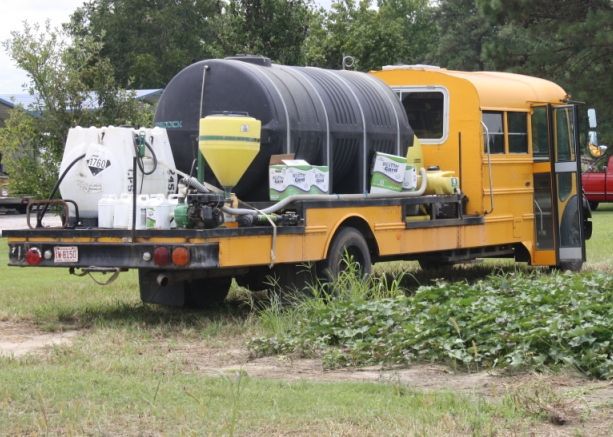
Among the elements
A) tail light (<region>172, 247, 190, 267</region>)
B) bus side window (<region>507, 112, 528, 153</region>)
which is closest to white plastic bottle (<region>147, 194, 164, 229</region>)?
tail light (<region>172, 247, 190, 267</region>)

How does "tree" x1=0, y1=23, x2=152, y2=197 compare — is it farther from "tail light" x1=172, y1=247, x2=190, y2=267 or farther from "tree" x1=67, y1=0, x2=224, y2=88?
"tree" x1=67, y1=0, x2=224, y2=88

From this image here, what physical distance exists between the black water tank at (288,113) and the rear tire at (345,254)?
0.74 m

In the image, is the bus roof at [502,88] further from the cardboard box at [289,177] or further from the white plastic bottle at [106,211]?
the white plastic bottle at [106,211]

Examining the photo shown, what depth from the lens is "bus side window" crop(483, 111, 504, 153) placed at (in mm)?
14188

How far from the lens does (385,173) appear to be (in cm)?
1266

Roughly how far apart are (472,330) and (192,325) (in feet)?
10.7

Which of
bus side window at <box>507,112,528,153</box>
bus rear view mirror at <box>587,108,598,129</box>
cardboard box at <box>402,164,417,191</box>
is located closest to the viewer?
cardboard box at <box>402,164,417,191</box>

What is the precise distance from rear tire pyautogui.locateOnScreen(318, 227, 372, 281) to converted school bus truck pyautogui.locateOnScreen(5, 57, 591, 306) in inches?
0.6

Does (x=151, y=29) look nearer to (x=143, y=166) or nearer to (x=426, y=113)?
(x=426, y=113)

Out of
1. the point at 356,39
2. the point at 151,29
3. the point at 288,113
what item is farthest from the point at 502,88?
the point at 151,29

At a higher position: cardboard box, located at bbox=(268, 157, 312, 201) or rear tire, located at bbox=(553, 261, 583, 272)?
cardboard box, located at bbox=(268, 157, 312, 201)

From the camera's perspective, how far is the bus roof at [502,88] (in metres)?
14.2

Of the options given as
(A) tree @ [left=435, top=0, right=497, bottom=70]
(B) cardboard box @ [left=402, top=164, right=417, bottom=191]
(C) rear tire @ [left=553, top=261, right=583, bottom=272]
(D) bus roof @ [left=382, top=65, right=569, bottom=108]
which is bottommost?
(C) rear tire @ [left=553, top=261, right=583, bottom=272]

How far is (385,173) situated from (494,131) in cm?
234
